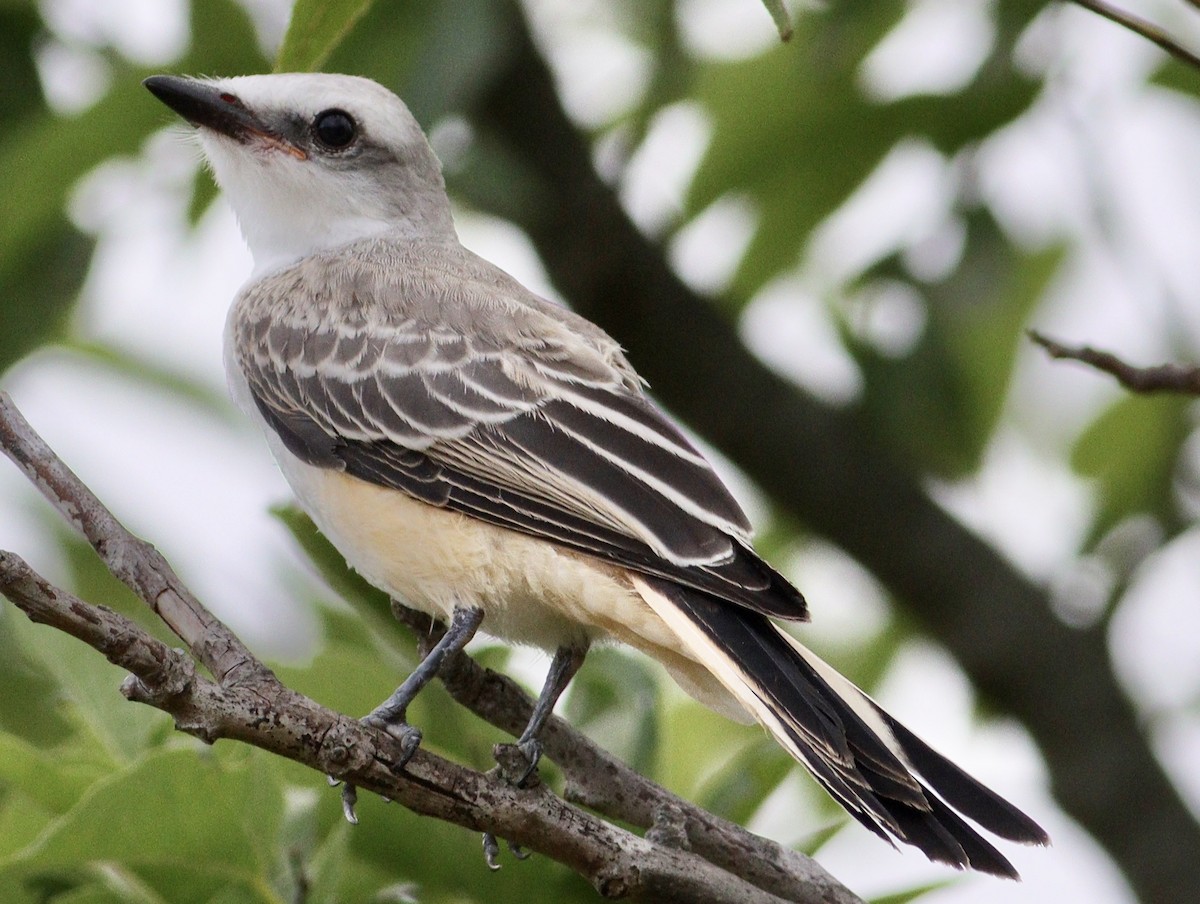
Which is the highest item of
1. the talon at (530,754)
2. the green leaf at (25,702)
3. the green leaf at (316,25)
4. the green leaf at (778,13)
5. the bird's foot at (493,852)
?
the green leaf at (778,13)

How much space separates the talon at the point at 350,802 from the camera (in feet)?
11.5

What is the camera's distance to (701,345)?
19.6 feet

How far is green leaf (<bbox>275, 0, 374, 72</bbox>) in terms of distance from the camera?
3053mm

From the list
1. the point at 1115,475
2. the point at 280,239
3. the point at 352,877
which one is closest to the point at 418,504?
the point at 352,877

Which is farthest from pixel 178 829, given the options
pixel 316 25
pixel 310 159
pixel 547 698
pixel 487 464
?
pixel 310 159

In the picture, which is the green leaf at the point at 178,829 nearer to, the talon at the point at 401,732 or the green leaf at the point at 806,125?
the talon at the point at 401,732

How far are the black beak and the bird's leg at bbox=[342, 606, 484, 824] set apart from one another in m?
1.95

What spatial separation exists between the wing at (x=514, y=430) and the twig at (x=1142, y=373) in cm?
84

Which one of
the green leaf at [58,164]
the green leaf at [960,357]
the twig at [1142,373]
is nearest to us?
the twig at [1142,373]

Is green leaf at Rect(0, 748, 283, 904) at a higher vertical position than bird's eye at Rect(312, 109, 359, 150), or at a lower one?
lower

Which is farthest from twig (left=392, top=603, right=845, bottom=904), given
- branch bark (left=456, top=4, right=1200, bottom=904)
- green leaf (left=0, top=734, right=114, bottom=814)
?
branch bark (left=456, top=4, right=1200, bottom=904)

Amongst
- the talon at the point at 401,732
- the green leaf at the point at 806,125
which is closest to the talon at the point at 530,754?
the talon at the point at 401,732

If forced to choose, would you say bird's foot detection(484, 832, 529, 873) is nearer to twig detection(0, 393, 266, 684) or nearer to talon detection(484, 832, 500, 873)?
talon detection(484, 832, 500, 873)

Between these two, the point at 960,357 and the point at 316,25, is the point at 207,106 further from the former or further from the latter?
the point at 960,357
